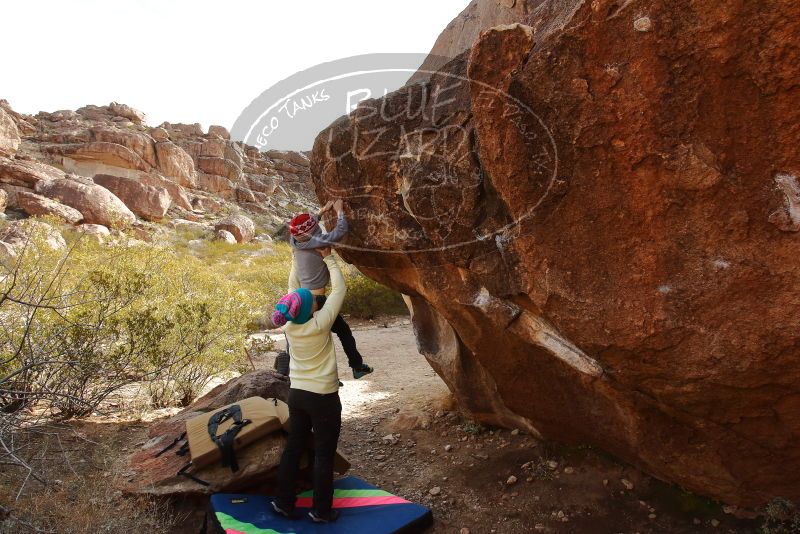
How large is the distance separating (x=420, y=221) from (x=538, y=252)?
910 millimetres

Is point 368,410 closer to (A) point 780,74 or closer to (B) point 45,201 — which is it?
(A) point 780,74

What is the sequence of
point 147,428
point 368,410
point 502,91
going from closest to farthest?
point 502,91, point 147,428, point 368,410

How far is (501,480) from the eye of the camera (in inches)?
155

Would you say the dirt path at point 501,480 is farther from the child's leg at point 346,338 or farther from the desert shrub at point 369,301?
the desert shrub at point 369,301

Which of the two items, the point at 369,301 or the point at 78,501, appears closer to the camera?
the point at 78,501

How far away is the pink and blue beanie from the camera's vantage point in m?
3.08

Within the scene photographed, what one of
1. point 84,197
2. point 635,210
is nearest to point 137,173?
point 84,197

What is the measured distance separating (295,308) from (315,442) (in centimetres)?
87

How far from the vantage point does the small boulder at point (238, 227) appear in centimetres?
2827

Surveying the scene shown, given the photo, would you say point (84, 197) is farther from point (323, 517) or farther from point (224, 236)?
point (323, 517)

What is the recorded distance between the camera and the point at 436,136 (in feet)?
10.5

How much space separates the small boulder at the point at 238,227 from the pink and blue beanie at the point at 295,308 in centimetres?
2654

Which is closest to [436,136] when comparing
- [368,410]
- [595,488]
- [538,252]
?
[538,252]

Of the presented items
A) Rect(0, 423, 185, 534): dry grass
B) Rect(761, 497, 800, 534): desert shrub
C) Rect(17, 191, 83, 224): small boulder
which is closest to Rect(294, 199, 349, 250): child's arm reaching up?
Rect(0, 423, 185, 534): dry grass
